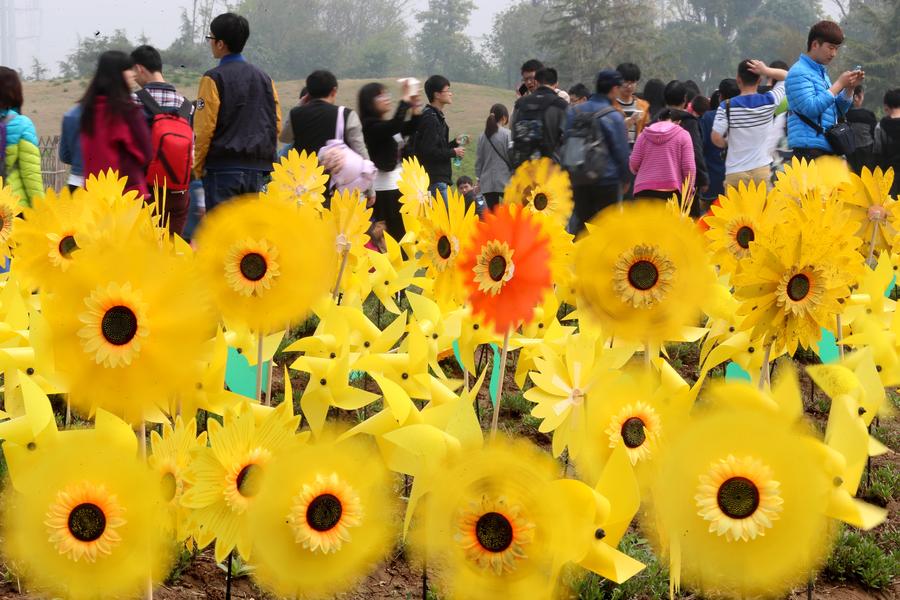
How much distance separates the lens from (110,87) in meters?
5.07

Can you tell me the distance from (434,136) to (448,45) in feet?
222

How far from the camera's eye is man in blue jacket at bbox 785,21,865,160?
5961mm

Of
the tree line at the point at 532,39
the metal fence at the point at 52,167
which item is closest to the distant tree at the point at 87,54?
the tree line at the point at 532,39

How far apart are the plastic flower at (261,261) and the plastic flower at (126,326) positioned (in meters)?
0.47

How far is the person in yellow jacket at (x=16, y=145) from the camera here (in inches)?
229

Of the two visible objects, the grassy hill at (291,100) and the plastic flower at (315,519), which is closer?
the plastic flower at (315,519)

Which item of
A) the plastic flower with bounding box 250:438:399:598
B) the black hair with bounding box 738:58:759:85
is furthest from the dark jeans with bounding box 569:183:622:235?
the plastic flower with bounding box 250:438:399:598

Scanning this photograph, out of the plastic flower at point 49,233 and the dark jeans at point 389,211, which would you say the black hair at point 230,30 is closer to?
the dark jeans at point 389,211

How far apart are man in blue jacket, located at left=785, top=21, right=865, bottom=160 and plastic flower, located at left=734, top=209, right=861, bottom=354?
12.3 feet

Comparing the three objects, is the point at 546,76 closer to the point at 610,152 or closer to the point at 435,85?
the point at 435,85

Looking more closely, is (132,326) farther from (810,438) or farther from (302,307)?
(810,438)

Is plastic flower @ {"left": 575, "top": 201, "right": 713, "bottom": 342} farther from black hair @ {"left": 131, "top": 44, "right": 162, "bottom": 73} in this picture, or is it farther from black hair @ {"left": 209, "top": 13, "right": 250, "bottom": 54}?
black hair @ {"left": 131, "top": 44, "right": 162, "bottom": 73}

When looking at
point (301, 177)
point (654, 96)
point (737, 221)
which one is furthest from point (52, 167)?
point (737, 221)

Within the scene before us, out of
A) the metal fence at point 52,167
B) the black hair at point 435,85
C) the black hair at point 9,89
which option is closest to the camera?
the black hair at point 9,89
